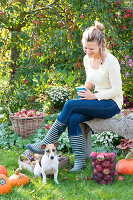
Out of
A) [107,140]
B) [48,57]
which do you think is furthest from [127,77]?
[107,140]

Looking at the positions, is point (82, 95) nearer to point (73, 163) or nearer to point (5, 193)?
point (73, 163)

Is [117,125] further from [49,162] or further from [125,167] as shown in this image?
[49,162]

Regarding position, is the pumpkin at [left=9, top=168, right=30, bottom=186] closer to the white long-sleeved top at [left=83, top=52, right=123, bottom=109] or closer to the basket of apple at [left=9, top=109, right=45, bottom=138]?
the white long-sleeved top at [left=83, top=52, right=123, bottom=109]

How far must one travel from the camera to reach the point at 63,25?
4859 mm

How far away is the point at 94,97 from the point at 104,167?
0.71m

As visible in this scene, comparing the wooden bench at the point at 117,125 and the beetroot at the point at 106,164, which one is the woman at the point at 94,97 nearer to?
the wooden bench at the point at 117,125

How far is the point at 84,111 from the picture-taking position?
303 centimetres

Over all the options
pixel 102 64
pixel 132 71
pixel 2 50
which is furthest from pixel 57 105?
pixel 102 64

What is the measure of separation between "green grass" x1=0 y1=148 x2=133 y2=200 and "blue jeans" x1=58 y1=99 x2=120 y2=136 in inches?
20.2

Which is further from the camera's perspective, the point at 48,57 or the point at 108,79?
the point at 48,57

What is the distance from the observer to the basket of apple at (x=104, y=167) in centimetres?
272

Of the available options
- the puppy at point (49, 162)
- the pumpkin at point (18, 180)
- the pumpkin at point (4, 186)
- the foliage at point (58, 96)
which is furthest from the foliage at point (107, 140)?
the foliage at point (58, 96)

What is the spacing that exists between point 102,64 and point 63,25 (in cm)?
205

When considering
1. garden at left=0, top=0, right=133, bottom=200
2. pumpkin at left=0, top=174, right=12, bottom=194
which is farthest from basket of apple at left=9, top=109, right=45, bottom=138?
pumpkin at left=0, top=174, right=12, bottom=194
